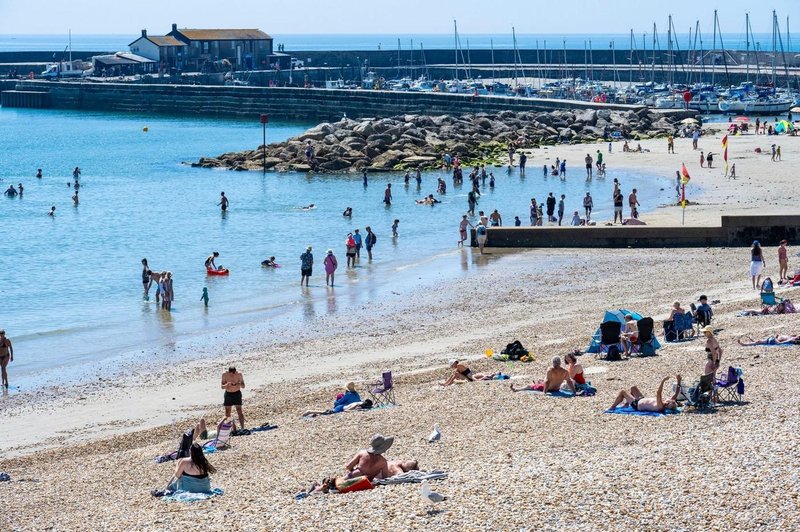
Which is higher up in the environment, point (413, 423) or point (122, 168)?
point (122, 168)

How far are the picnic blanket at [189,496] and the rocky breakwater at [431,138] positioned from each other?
42.2m

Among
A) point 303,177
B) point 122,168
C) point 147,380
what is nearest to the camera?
point 147,380

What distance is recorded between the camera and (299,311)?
915 inches

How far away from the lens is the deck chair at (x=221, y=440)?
12.9 metres

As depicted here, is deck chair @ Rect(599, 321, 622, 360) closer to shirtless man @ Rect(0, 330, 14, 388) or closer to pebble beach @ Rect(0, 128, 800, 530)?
pebble beach @ Rect(0, 128, 800, 530)

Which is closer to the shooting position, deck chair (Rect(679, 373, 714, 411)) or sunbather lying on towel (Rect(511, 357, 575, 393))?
deck chair (Rect(679, 373, 714, 411))

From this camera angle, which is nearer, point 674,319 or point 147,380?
point 674,319

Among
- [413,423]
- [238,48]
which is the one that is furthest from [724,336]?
[238,48]

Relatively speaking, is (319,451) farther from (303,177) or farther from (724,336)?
(303,177)

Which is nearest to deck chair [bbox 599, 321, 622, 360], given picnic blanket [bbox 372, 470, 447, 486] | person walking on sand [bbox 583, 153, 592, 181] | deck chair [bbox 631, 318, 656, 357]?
deck chair [bbox 631, 318, 656, 357]

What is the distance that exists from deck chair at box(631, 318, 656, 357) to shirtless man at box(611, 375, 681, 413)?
9.89 feet

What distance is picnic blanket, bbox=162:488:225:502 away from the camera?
1077 cm

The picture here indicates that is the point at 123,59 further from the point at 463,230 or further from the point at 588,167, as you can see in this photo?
the point at 463,230

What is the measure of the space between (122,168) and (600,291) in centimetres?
4121
